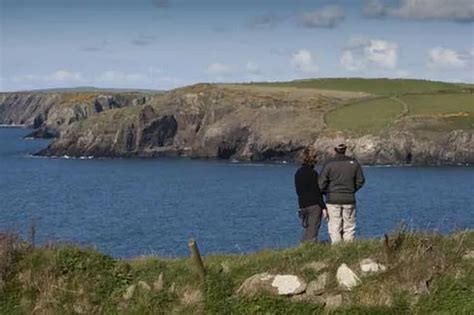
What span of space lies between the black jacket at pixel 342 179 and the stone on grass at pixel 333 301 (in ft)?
10.2

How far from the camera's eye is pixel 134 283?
15961mm

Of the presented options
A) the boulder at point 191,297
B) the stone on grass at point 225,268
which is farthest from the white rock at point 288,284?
the boulder at point 191,297

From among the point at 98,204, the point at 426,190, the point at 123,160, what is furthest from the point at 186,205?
the point at 123,160

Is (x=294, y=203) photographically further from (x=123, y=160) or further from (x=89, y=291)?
(x=123, y=160)

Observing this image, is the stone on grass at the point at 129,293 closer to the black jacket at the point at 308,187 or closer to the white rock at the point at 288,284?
the white rock at the point at 288,284

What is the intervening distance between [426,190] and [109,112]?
310 feet

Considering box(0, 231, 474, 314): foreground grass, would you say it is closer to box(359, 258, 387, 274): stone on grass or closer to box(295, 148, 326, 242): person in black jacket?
box(359, 258, 387, 274): stone on grass

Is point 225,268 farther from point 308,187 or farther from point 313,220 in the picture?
point 308,187

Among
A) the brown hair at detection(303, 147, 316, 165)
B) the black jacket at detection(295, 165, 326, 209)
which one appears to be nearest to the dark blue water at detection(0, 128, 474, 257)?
the black jacket at detection(295, 165, 326, 209)

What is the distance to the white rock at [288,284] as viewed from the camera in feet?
50.2

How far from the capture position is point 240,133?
153 m

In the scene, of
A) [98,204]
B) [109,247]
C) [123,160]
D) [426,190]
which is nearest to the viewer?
[109,247]

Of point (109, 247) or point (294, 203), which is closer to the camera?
point (109, 247)

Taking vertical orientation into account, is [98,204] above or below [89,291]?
below
